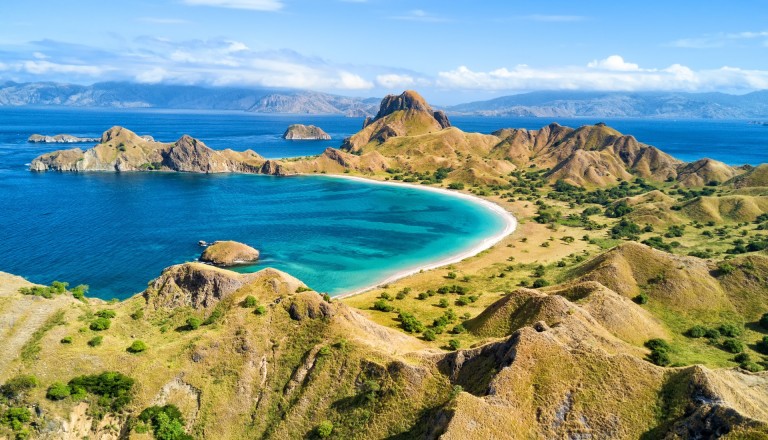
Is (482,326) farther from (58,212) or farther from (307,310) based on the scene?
(58,212)

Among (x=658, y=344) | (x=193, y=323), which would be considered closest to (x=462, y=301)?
(x=658, y=344)

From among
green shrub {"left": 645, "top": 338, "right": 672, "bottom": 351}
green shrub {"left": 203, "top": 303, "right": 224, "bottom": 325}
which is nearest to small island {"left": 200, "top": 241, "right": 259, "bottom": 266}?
green shrub {"left": 203, "top": 303, "right": 224, "bottom": 325}

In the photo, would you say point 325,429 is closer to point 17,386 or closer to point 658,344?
point 17,386

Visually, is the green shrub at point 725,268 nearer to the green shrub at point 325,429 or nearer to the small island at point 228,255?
the green shrub at point 325,429

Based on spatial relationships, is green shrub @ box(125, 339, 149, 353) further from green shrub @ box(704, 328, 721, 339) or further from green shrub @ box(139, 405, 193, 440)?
green shrub @ box(704, 328, 721, 339)

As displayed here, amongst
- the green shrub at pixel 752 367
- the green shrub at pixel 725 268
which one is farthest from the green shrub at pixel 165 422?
the green shrub at pixel 725 268

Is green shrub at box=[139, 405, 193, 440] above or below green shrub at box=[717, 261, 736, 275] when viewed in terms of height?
below
